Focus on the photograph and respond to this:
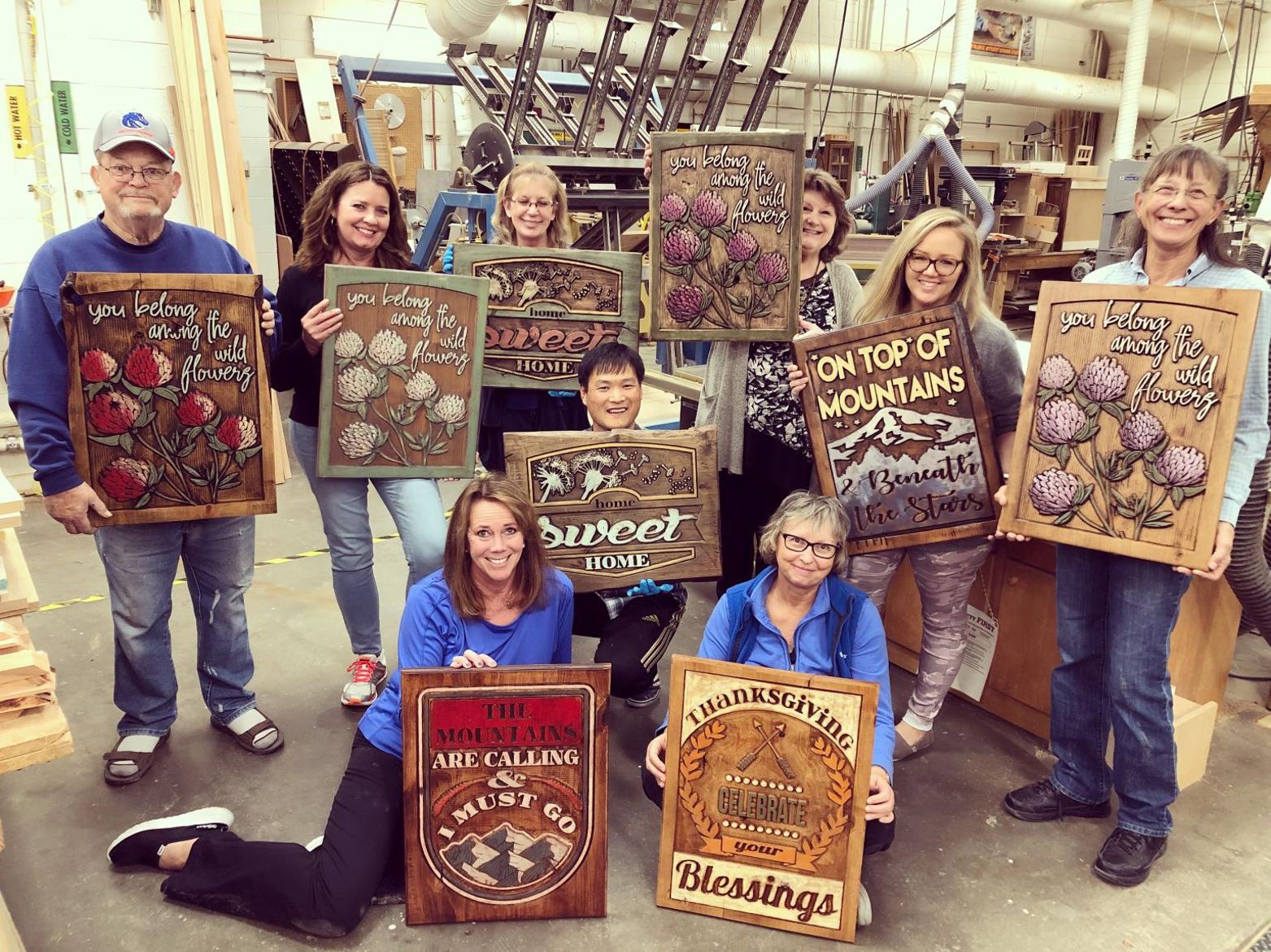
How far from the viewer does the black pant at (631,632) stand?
2320 millimetres

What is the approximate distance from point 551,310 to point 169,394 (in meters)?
0.96

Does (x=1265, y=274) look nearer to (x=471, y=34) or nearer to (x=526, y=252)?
(x=526, y=252)

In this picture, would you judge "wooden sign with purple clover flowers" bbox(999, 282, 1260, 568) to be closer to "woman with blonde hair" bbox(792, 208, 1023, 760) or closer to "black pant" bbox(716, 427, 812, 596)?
"woman with blonde hair" bbox(792, 208, 1023, 760)

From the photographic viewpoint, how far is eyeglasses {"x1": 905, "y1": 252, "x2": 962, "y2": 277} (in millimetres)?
2166

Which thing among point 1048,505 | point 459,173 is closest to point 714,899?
point 1048,505

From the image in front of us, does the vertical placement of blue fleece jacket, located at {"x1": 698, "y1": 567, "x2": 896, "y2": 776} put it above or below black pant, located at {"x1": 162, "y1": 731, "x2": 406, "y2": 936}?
above

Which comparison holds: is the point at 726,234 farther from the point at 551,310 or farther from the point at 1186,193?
the point at 1186,193

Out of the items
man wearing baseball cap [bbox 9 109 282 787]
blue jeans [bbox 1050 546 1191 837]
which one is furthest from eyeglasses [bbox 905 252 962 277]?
man wearing baseball cap [bbox 9 109 282 787]

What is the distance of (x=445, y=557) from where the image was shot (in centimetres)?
204

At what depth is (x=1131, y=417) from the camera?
194 cm

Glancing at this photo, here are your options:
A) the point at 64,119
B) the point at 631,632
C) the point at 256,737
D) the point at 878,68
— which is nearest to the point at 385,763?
the point at 631,632

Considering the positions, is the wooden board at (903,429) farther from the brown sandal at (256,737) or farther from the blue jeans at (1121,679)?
the brown sandal at (256,737)

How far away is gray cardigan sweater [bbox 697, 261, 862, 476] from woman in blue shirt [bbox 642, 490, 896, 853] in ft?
1.63

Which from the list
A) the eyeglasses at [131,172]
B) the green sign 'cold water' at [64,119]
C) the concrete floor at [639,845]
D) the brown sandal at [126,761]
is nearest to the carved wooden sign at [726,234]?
the eyeglasses at [131,172]
